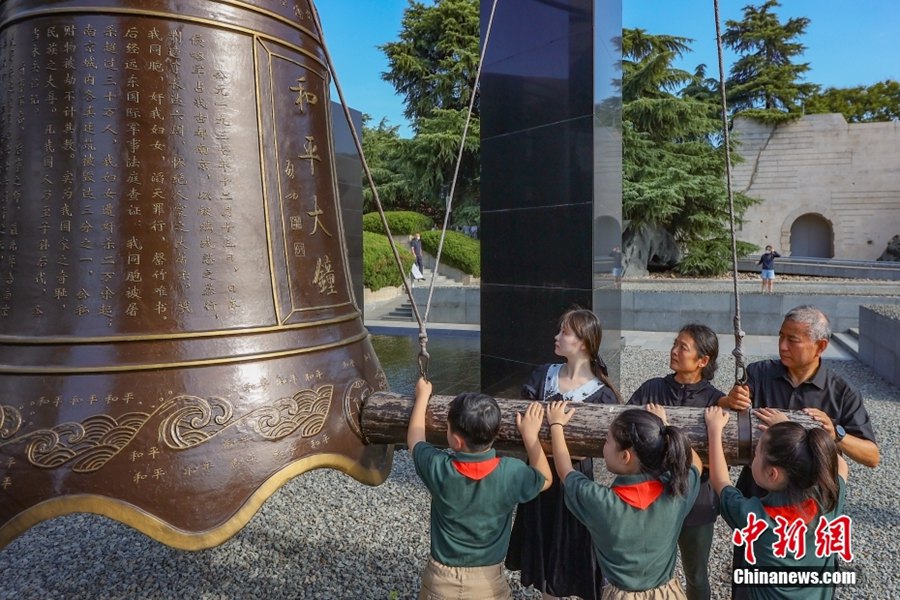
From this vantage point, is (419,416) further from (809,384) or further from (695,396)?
(809,384)

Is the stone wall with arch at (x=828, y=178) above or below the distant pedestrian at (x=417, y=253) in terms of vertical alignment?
above

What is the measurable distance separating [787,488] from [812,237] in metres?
34.0

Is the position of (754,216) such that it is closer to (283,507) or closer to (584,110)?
(584,110)

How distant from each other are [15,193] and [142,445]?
2.49ft

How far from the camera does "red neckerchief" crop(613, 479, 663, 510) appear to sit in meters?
1.62

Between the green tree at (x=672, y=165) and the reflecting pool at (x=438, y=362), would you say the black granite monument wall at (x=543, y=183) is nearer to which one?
the reflecting pool at (x=438, y=362)

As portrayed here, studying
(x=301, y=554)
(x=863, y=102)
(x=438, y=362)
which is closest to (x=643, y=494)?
(x=301, y=554)

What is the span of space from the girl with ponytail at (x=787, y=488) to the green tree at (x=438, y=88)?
1882 cm

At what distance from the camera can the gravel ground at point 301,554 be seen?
3.15 m

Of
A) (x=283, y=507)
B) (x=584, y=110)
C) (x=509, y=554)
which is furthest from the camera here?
(x=584, y=110)

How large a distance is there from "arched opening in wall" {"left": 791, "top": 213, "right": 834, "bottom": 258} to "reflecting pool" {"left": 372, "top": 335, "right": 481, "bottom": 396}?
87.6 ft

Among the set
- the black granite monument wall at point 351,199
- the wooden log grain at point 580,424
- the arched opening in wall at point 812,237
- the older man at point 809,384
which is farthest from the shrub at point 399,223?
the arched opening in wall at point 812,237

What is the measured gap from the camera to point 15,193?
1415 millimetres

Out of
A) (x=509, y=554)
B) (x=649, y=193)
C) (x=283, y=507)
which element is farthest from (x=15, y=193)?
(x=649, y=193)
